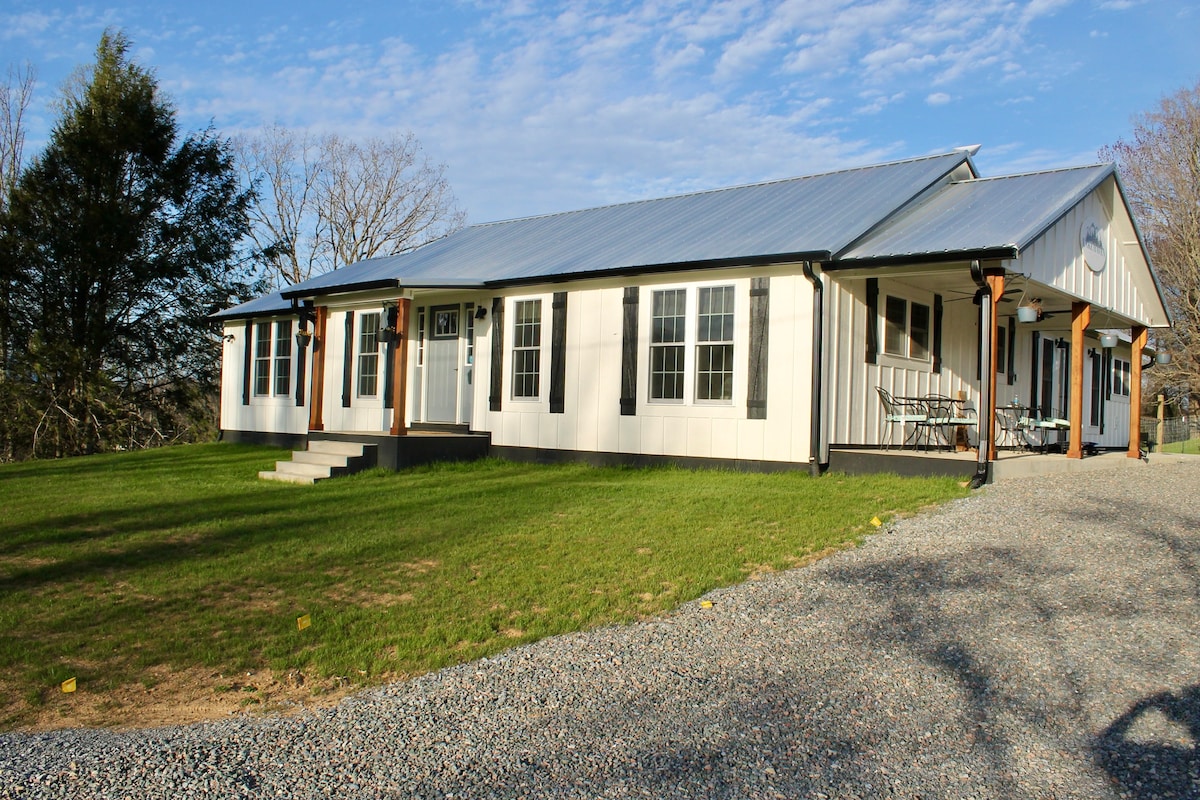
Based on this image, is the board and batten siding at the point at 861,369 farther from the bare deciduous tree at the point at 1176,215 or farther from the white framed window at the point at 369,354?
the bare deciduous tree at the point at 1176,215

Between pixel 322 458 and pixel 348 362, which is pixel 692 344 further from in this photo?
pixel 348 362

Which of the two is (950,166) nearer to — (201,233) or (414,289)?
(414,289)

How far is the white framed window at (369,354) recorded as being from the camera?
16.1m

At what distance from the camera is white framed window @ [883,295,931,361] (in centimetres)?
1251

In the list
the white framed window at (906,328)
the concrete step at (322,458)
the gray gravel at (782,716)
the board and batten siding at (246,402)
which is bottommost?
the gray gravel at (782,716)

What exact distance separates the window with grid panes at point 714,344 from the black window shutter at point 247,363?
37.0 ft

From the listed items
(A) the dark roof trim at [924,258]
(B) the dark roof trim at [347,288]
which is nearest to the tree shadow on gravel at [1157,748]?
(A) the dark roof trim at [924,258]

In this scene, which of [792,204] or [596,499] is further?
[792,204]

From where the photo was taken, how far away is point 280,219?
35.8 meters

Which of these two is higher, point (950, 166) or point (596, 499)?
point (950, 166)

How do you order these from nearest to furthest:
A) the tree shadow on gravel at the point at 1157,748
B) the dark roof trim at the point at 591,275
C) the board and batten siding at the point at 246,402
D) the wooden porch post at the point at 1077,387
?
the tree shadow on gravel at the point at 1157,748 < the dark roof trim at the point at 591,275 < the wooden porch post at the point at 1077,387 < the board and batten siding at the point at 246,402

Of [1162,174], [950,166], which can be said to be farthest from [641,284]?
[1162,174]

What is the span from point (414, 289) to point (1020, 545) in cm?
930

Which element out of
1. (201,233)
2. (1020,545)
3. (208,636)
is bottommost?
(208,636)
